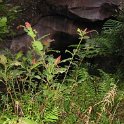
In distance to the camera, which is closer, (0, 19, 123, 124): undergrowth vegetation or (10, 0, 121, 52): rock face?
(0, 19, 123, 124): undergrowth vegetation

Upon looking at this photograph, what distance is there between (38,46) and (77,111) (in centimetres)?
89

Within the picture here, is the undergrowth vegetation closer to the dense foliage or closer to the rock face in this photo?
the dense foliage

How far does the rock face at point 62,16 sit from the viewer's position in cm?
563

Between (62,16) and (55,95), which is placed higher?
(62,16)

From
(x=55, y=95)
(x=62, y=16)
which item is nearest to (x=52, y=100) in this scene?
(x=55, y=95)

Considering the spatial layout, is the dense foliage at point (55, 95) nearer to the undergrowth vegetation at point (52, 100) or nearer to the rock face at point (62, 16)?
the undergrowth vegetation at point (52, 100)

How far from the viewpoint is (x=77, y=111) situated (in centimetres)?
380

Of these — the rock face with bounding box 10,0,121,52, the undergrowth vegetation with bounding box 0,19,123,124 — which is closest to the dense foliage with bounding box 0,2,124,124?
the undergrowth vegetation with bounding box 0,19,123,124

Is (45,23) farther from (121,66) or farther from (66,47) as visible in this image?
(121,66)

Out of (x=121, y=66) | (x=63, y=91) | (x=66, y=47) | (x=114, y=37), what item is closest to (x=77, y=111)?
(x=63, y=91)

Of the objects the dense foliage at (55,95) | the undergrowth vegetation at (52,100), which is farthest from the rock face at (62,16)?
the undergrowth vegetation at (52,100)

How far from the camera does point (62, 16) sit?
19.0 feet

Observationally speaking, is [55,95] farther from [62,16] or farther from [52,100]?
[62,16]

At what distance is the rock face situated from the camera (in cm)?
563
